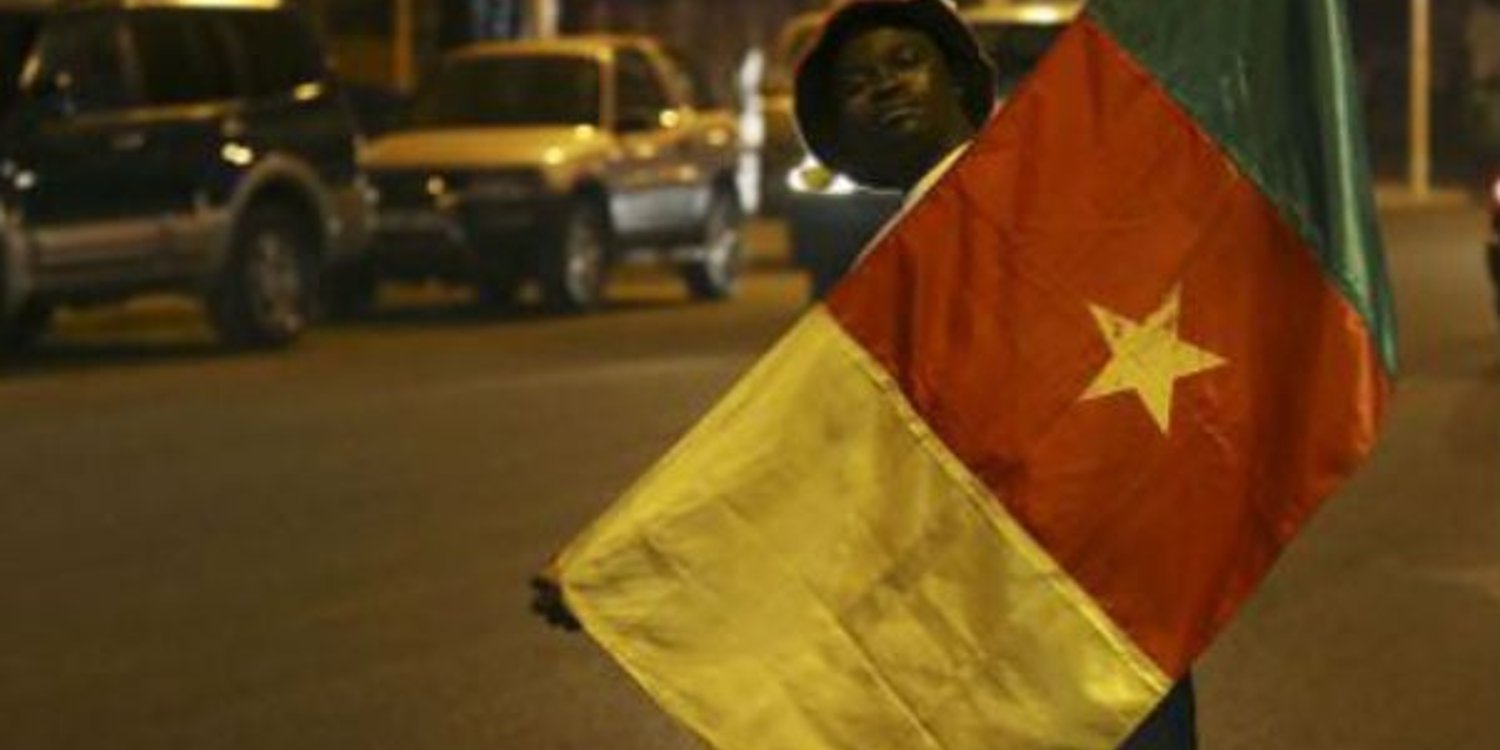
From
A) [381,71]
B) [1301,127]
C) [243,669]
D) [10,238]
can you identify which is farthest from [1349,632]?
[381,71]

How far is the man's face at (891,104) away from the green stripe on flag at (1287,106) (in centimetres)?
66

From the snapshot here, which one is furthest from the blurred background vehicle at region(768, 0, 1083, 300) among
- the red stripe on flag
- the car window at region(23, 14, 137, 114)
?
the red stripe on flag

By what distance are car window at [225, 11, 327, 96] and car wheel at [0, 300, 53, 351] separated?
1.71 meters

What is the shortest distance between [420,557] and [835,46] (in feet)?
20.6

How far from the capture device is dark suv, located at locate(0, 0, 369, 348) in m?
17.6

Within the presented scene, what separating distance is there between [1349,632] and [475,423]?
20.0 ft

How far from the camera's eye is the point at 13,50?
59.5ft

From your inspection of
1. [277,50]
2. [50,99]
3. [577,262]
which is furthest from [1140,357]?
[577,262]

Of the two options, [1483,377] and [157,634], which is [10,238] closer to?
[1483,377]

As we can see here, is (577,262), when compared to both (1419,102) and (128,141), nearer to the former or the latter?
(128,141)

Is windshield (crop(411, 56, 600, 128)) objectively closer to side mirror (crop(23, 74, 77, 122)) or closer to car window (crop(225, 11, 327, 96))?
car window (crop(225, 11, 327, 96))

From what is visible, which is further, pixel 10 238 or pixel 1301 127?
pixel 10 238

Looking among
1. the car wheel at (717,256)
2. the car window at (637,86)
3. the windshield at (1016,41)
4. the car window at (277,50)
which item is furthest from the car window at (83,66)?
the car wheel at (717,256)

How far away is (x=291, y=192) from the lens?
1928 centimetres
